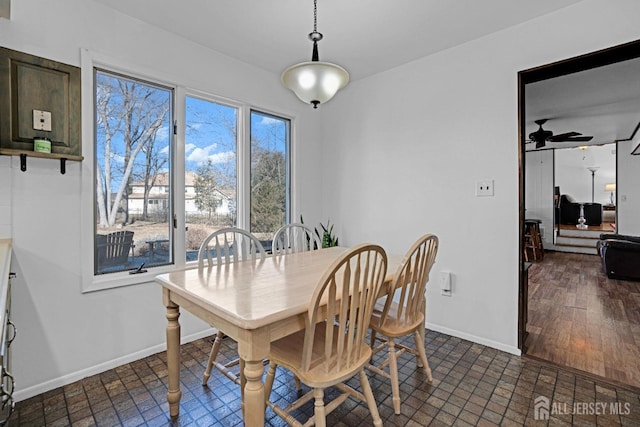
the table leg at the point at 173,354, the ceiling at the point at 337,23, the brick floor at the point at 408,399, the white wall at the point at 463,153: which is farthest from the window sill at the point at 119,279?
the white wall at the point at 463,153

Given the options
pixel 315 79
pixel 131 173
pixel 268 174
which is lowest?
pixel 131 173

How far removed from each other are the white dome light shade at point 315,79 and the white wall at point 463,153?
1.45m

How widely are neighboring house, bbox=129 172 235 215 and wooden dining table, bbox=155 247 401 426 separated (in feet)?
2.98

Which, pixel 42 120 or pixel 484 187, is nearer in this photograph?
pixel 42 120

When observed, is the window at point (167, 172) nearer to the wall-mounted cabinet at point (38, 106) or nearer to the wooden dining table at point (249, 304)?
the wall-mounted cabinet at point (38, 106)

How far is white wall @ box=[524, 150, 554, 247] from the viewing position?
7.27m

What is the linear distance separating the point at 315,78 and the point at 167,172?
5.21ft

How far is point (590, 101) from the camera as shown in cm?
388

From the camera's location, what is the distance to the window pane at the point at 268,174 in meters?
3.28

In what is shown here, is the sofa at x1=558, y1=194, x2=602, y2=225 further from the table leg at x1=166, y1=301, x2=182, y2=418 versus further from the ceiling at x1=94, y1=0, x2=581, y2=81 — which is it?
the table leg at x1=166, y1=301, x2=182, y2=418

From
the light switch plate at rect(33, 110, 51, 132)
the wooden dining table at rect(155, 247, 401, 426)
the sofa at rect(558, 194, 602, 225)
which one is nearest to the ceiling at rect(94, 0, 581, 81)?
the light switch plate at rect(33, 110, 51, 132)

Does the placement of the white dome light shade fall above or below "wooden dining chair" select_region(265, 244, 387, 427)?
above

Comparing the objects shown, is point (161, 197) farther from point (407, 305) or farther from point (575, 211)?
point (575, 211)

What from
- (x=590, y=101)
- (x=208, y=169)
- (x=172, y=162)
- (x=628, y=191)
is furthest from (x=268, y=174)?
(x=628, y=191)
